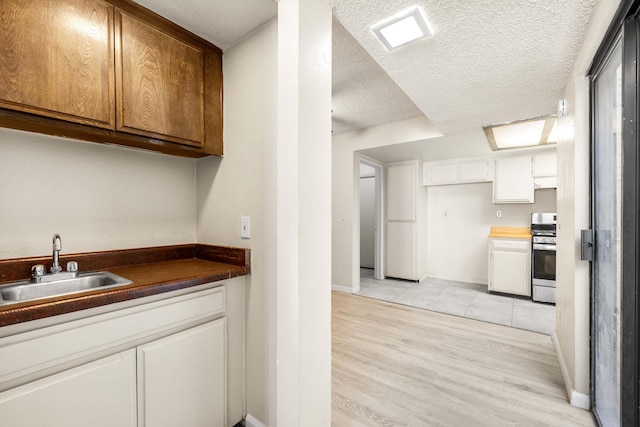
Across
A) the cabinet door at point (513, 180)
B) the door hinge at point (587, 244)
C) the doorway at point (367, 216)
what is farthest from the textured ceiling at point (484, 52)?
the doorway at point (367, 216)

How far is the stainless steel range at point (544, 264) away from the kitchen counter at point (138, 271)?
4040 millimetres

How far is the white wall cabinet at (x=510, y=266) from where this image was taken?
3738mm

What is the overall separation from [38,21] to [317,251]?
1.54m

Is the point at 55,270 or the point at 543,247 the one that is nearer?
the point at 55,270

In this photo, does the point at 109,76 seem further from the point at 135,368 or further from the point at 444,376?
the point at 444,376

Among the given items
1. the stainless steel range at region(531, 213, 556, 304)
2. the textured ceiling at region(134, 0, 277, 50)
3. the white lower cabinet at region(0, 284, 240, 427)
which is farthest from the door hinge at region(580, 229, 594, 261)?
the stainless steel range at region(531, 213, 556, 304)

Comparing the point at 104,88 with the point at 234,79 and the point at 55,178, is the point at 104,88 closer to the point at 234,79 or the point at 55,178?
the point at 55,178

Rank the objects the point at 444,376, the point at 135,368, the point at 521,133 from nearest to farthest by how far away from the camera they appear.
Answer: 1. the point at 135,368
2. the point at 444,376
3. the point at 521,133

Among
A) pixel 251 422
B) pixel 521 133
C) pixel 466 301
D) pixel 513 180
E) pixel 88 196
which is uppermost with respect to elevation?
pixel 521 133

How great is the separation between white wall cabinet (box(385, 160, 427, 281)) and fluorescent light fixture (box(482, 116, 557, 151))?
4.33 feet

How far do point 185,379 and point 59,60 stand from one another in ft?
5.11

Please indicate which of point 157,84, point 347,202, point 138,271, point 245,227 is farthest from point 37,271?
point 347,202

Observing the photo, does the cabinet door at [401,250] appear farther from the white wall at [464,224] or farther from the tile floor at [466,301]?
the white wall at [464,224]

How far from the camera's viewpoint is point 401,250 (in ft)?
15.7
